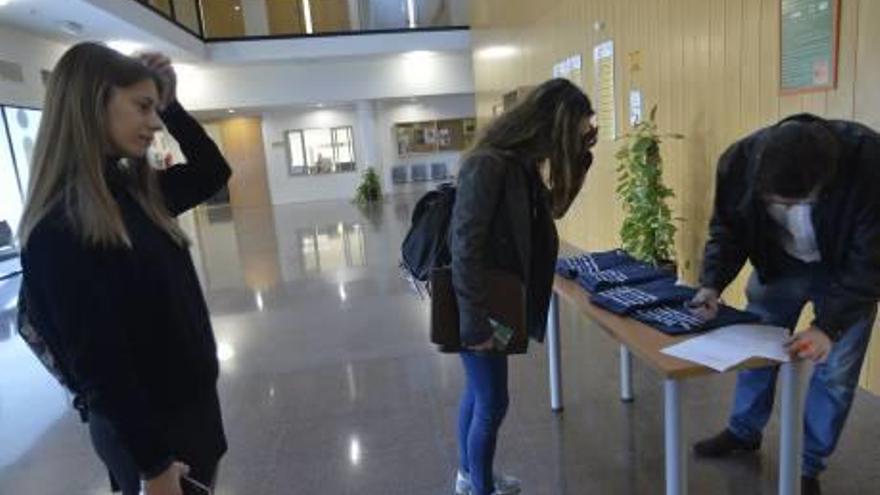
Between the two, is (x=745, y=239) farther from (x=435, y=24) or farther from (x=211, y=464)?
(x=435, y=24)

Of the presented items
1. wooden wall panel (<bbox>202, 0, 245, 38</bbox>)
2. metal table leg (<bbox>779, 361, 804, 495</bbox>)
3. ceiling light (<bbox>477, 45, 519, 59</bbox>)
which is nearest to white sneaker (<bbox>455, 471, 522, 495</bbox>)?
metal table leg (<bbox>779, 361, 804, 495</bbox>)

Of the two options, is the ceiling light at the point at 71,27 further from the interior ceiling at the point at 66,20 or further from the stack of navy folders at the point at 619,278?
the stack of navy folders at the point at 619,278

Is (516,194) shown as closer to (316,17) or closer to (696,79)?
(696,79)

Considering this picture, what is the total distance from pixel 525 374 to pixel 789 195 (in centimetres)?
196

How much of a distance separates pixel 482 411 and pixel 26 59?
330 inches

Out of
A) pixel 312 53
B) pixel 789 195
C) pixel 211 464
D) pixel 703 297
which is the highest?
pixel 312 53

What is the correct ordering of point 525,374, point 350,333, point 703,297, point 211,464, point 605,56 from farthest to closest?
1. point 605,56
2. point 350,333
3. point 525,374
4. point 703,297
5. point 211,464

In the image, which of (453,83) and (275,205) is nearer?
(453,83)

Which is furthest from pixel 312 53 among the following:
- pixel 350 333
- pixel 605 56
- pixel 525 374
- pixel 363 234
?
pixel 525 374

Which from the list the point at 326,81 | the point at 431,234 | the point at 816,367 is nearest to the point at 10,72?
the point at 326,81

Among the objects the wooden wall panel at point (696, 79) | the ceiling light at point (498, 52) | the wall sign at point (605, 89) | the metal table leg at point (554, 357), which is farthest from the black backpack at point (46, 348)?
the ceiling light at point (498, 52)

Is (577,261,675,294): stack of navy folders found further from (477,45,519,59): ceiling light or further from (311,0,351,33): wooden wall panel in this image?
(311,0,351,33): wooden wall panel

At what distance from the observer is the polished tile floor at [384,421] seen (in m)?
2.26

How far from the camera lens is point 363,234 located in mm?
8750
